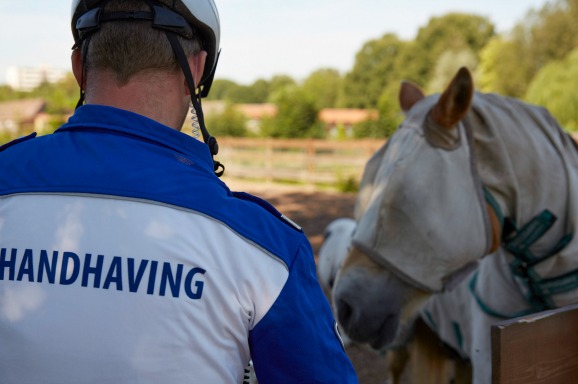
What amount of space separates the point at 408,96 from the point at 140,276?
2078 mm

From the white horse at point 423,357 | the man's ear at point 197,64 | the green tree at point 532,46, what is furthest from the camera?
the green tree at point 532,46

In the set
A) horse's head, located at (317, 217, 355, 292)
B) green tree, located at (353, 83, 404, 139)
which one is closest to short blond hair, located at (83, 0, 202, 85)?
horse's head, located at (317, 217, 355, 292)

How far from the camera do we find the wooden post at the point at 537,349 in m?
1.45

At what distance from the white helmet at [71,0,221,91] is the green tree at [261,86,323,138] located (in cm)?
2824

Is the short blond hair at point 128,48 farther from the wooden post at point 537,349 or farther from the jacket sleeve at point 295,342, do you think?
the wooden post at point 537,349

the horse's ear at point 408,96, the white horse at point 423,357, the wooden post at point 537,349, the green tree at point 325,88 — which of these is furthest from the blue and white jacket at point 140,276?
the green tree at point 325,88

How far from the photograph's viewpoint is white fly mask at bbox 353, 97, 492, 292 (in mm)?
2178

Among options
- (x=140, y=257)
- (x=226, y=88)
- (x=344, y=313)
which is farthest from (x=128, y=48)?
(x=226, y=88)

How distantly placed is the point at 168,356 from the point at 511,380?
36.5 inches

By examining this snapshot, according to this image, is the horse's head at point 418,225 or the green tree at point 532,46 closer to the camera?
the horse's head at point 418,225

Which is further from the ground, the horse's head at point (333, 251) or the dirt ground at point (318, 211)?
the horse's head at point (333, 251)

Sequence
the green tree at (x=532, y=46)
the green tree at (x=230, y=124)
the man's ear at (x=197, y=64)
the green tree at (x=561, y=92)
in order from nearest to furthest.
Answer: the man's ear at (x=197, y=64), the green tree at (x=561, y=92), the green tree at (x=230, y=124), the green tree at (x=532, y=46)

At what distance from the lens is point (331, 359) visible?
3.58 feet

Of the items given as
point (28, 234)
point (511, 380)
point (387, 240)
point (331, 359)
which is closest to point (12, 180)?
point (28, 234)
